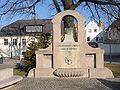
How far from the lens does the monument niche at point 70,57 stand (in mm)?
20281

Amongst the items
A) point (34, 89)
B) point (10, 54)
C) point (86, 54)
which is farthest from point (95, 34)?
point (34, 89)

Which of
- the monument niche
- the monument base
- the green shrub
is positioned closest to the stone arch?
the monument niche

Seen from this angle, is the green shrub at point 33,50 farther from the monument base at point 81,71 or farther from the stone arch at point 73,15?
the stone arch at point 73,15

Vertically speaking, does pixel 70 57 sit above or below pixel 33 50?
below

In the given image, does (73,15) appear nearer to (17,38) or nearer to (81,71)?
(81,71)

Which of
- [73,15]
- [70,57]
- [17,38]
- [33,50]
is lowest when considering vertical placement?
[70,57]

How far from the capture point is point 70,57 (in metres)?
20.3

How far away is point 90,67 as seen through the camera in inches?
815

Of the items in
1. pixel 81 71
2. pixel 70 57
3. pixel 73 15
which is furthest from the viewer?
pixel 73 15

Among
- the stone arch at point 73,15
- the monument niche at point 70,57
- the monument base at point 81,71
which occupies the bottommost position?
the monument base at point 81,71

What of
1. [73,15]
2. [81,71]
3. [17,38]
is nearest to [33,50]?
[73,15]

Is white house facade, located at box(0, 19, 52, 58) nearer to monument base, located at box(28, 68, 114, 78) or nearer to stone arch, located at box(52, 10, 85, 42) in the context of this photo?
stone arch, located at box(52, 10, 85, 42)

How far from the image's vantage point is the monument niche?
66.5 feet

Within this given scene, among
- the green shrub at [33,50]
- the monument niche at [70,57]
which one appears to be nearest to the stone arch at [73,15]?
the monument niche at [70,57]
